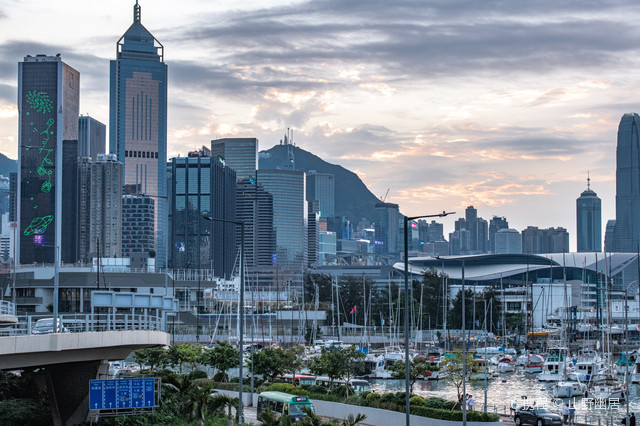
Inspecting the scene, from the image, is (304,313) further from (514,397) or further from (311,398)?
(311,398)

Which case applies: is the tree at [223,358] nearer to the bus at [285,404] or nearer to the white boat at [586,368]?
the bus at [285,404]

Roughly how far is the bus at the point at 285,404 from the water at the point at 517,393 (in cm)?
1945

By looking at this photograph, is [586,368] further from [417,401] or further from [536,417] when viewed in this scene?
[417,401]

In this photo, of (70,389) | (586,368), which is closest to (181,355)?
(70,389)

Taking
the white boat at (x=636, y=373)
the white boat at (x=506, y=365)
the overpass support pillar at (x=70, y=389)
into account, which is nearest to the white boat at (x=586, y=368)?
the white boat at (x=636, y=373)

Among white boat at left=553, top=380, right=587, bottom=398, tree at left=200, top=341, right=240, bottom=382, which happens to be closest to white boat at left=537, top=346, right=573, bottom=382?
white boat at left=553, top=380, right=587, bottom=398

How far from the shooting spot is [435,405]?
1858 inches

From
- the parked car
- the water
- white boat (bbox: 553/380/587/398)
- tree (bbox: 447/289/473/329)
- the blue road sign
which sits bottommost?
the water

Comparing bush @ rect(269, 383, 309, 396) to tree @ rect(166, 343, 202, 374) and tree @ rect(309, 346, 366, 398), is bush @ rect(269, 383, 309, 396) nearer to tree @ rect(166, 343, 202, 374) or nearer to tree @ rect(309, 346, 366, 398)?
tree @ rect(309, 346, 366, 398)

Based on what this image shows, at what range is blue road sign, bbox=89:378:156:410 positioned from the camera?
34.8 metres

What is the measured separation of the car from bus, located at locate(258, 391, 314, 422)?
39.2ft

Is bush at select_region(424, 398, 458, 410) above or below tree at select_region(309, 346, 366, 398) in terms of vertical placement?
below

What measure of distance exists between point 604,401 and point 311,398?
115ft

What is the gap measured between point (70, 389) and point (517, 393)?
60319 mm
